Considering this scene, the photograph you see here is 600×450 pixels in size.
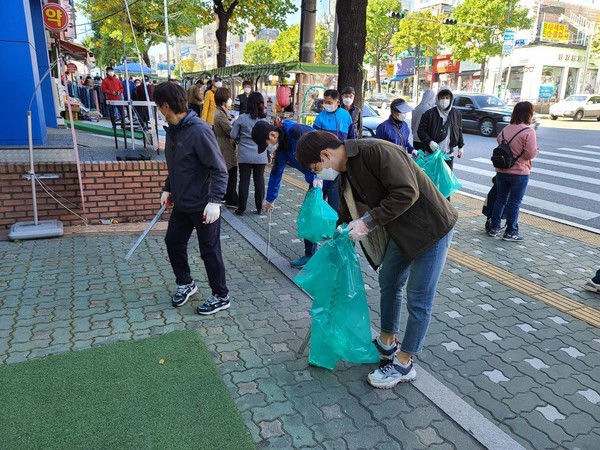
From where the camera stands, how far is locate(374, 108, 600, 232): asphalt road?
7773 millimetres

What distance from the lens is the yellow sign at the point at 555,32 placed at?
1448 inches

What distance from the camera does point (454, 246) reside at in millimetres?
5555

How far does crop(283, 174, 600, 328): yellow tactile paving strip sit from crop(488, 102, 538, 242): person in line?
988mm

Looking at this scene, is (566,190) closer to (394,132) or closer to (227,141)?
(394,132)

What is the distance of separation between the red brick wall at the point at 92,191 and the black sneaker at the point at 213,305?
260 cm

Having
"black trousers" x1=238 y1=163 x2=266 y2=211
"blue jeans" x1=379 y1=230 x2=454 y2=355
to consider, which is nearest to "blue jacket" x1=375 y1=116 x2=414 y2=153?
"black trousers" x1=238 y1=163 x2=266 y2=211

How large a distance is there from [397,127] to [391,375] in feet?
13.3

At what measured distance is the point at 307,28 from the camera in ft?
41.0

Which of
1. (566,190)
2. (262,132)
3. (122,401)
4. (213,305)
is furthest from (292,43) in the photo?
(122,401)

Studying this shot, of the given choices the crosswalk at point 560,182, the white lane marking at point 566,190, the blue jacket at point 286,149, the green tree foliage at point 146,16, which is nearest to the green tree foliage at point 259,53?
the green tree foliage at point 146,16

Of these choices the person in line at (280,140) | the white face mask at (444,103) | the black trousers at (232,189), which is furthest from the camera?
the black trousers at (232,189)

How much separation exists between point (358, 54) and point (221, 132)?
155 inches

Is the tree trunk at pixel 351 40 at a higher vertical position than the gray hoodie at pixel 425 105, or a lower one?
higher

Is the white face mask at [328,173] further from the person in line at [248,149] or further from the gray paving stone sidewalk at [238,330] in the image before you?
the person in line at [248,149]
